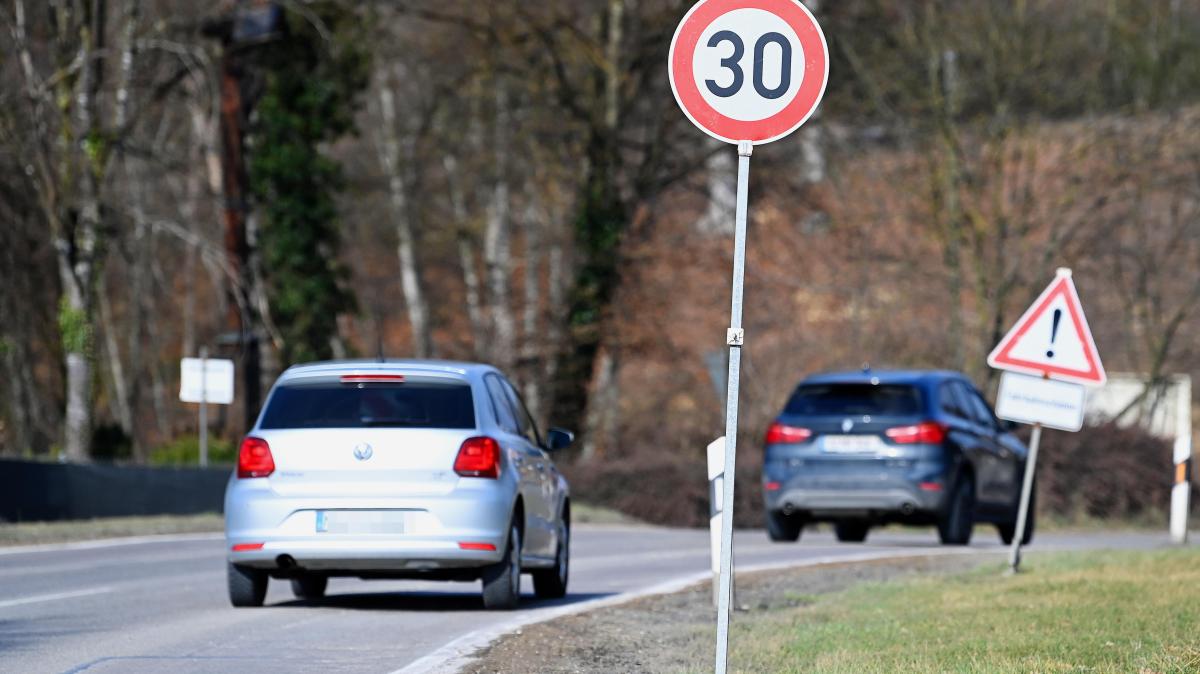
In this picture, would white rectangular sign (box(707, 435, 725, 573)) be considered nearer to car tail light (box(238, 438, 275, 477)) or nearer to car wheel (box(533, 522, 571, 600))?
car wheel (box(533, 522, 571, 600))

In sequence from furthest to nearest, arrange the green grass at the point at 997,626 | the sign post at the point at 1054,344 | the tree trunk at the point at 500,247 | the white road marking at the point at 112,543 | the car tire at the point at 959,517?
the tree trunk at the point at 500,247 → the car tire at the point at 959,517 → the white road marking at the point at 112,543 → the sign post at the point at 1054,344 → the green grass at the point at 997,626

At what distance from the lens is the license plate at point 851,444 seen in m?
21.0

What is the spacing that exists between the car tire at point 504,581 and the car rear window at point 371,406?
32.9 inches

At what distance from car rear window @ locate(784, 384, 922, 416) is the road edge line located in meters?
1.43

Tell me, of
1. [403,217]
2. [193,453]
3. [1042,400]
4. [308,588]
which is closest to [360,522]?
[308,588]

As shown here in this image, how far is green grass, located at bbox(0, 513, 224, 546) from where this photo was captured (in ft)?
69.3

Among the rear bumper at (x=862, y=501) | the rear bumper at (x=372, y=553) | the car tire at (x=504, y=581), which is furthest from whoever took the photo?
the rear bumper at (x=862, y=501)

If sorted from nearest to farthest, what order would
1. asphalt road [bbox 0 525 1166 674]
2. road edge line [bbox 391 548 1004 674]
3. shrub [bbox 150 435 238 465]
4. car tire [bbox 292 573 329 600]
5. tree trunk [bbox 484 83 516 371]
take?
road edge line [bbox 391 548 1004 674], asphalt road [bbox 0 525 1166 674], car tire [bbox 292 573 329 600], shrub [bbox 150 435 238 465], tree trunk [bbox 484 83 516 371]

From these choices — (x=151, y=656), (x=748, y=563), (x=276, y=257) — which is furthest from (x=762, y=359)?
(x=151, y=656)

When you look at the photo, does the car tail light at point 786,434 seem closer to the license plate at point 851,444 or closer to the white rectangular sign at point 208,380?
the license plate at point 851,444

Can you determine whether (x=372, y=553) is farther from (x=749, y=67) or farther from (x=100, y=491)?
(x=100, y=491)

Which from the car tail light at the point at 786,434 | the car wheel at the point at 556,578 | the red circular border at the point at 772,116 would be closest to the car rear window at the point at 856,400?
the car tail light at the point at 786,434

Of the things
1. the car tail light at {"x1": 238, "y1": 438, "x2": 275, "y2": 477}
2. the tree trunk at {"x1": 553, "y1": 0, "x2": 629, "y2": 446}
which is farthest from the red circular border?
the tree trunk at {"x1": 553, "y1": 0, "x2": 629, "y2": 446}

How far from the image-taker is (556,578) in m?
14.9
